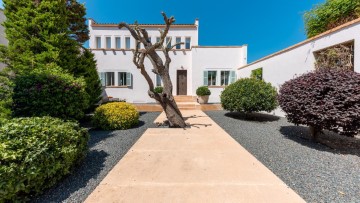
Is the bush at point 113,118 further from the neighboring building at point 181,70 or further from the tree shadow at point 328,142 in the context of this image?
the neighboring building at point 181,70

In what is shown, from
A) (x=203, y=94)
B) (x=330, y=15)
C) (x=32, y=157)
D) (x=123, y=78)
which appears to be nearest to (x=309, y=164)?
(x=32, y=157)

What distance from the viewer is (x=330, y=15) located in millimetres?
8648

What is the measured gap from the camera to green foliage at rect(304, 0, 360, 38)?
25.8 feet

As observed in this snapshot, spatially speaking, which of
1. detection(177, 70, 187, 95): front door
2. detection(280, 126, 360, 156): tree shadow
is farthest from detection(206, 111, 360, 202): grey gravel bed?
detection(177, 70, 187, 95): front door

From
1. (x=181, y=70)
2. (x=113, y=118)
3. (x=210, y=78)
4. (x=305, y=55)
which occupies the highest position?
(x=181, y=70)

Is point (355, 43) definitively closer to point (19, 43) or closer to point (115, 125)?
point (115, 125)

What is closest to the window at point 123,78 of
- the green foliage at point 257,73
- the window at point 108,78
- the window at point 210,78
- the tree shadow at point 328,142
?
the window at point 108,78

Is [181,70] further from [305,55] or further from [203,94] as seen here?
[305,55]

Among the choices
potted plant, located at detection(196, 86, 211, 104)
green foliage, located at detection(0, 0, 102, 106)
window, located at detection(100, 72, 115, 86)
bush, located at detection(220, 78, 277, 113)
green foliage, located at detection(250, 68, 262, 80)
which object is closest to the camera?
green foliage, located at detection(0, 0, 102, 106)

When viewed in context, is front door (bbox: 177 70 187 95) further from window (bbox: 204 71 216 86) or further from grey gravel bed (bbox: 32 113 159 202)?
grey gravel bed (bbox: 32 113 159 202)

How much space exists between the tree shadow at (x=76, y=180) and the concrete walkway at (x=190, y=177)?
1.10ft

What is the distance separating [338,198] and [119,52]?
15.3m

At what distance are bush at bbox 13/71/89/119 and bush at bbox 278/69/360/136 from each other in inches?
238

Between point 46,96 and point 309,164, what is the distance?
245 inches
